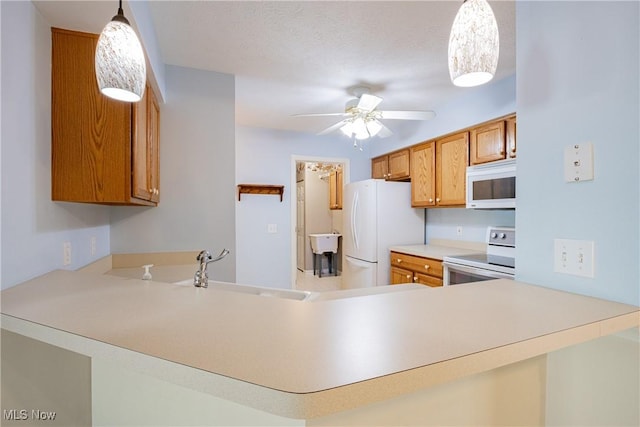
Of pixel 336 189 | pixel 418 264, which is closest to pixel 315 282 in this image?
pixel 336 189

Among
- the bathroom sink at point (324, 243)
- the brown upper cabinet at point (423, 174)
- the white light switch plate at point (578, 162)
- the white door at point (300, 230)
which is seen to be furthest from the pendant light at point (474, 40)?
the white door at point (300, 230)

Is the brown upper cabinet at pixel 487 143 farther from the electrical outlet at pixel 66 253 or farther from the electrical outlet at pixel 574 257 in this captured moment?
the electrical outlet at pixel 66 253

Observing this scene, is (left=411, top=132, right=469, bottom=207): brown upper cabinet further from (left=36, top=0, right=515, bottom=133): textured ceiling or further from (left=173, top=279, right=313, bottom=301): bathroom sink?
(left=173, top=279, right=313, bottom=301): bathroom sink

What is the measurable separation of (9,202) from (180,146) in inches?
58.2

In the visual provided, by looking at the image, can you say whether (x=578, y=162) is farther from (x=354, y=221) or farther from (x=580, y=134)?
(x=354, y=221)

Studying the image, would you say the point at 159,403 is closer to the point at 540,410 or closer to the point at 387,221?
the point at 540,410

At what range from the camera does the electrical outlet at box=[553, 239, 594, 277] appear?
0.86m

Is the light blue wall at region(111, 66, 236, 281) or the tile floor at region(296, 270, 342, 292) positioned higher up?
the light blue wall at region(111, 66, 236, 281)

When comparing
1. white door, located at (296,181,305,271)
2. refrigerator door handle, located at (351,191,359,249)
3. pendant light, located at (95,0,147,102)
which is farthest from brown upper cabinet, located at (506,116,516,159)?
white door, located at (296,181,305,271)

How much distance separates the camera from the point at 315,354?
1.66 ft

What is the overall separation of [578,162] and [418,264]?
7.46 ft

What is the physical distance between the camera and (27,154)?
3.68ft

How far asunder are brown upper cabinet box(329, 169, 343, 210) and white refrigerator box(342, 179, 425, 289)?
1.57 metres

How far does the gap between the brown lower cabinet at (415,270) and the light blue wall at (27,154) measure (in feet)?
8.97
